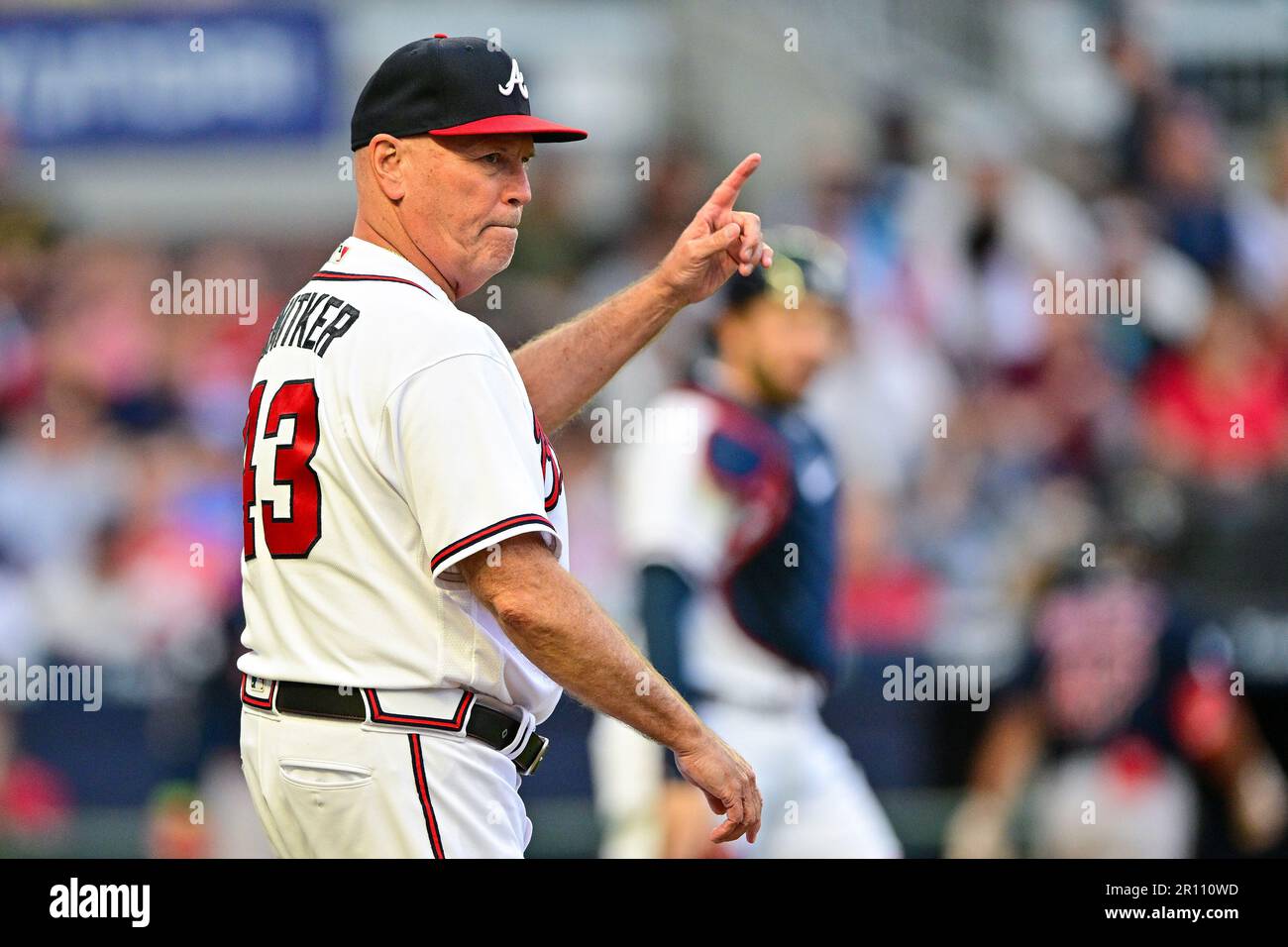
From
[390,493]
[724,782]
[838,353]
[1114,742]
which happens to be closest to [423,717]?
[390,493]

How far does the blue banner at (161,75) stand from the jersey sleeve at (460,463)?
7.29m

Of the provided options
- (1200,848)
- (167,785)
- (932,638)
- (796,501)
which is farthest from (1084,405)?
(167,785)

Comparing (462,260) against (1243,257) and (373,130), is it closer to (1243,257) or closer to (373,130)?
(373,130)

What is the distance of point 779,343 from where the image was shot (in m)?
5.61

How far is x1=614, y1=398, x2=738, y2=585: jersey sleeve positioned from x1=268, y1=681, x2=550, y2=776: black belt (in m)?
2.18

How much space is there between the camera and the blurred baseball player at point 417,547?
2932mm

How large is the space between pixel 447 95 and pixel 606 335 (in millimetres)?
801

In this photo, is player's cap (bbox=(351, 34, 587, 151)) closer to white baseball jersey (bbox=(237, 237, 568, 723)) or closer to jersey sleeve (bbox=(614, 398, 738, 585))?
white baseball jersey (bbox=(237, 237, 568, 723))

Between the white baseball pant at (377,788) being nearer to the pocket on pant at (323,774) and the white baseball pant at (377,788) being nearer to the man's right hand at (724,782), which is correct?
the pocket on pant at (323,774)

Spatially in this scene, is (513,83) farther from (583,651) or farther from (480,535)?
(583,651)

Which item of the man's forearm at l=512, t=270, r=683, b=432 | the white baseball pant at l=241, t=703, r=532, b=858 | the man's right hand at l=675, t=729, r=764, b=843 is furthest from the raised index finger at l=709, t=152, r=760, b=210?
the white baseball pant at l=241, t=703, r=532, b=858

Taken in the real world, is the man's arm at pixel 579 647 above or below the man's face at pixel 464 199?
below

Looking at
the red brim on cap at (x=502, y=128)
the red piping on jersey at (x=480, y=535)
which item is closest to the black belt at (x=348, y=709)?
the red piping on jersey at (x=480, y=535)

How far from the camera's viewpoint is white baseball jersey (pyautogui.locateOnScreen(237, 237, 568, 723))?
A: 2.92m
